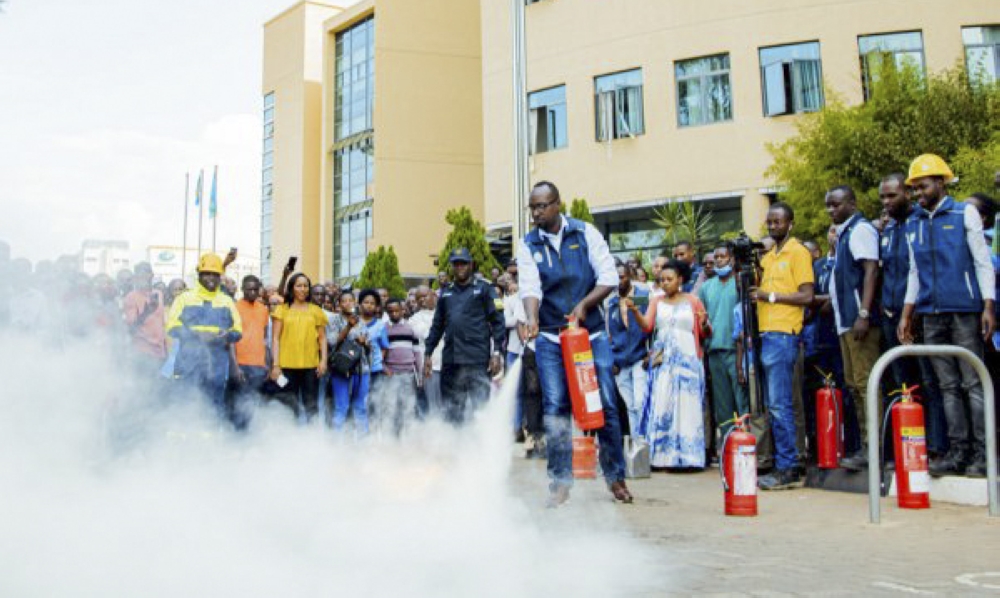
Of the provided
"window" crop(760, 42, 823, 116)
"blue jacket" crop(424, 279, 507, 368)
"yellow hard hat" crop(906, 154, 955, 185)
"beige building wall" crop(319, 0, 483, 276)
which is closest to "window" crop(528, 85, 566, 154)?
"window" crop(760, 42, 823, 116)

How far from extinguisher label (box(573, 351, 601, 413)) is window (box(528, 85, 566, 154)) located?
2268 centimetres

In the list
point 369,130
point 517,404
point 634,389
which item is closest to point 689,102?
point 517,404

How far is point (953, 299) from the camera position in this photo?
6863mm

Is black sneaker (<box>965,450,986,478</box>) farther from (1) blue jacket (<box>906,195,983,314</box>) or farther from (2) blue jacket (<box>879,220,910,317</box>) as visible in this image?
(2) blue jacket (<box>879,220,910,317</box>)

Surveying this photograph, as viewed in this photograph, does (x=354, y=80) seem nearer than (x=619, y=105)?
No

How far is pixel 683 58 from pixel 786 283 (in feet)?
63.4

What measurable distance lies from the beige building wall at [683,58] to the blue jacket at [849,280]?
55.8ft

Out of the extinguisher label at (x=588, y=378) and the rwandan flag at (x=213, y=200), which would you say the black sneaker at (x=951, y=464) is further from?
the rwandan flag at (x=213, y=200)

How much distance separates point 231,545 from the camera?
4.03 metres

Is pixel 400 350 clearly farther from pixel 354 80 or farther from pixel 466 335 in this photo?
pixel 354 80

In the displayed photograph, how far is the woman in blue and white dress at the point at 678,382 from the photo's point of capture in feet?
31.4

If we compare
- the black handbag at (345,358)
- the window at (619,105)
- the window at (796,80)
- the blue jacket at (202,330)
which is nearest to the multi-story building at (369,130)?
the window at (619,105)

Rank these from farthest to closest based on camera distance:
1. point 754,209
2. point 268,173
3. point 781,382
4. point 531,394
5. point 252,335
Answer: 1. point 268,173
2. point 754,209
3. point 531,394
4. point 252,335
5. point 781,382

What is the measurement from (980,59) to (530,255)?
Answer: 21.7 meters
